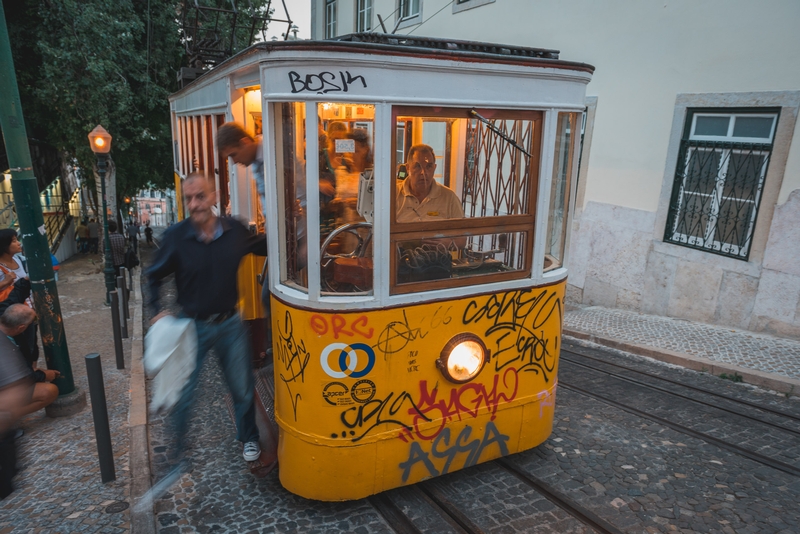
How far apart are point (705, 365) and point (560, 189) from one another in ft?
11.4

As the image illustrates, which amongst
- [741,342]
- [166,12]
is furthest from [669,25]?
[166,12]

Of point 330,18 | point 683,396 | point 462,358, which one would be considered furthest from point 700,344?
point 330,18

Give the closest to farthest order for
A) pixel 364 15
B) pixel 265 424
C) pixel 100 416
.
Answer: pixel 100 416, pixel 265 424, pixel 364 15

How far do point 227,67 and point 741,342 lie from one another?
Result: 624 centimetres

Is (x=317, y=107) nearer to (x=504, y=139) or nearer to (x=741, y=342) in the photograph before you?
(x=504, y=139)

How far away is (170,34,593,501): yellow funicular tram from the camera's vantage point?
298 cm

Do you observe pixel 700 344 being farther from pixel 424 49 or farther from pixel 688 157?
pixel 424 49

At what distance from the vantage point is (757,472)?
389 cm

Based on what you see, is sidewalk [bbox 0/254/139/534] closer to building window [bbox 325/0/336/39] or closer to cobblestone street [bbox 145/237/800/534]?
cobblestone street [bbox 145/237/800/534]

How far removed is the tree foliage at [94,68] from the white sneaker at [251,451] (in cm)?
1097

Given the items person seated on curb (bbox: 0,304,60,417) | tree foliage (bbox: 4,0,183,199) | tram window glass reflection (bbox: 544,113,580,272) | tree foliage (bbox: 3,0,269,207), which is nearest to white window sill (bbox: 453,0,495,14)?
tree foliage (bbox: 3,0,269,207)

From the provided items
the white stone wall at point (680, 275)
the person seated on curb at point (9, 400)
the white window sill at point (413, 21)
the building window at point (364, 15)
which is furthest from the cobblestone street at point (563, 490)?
A: the building window at point (364, 15)

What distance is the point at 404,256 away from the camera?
10.5 feet

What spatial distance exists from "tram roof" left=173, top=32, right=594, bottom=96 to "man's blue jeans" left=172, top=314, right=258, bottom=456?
1736 mm
